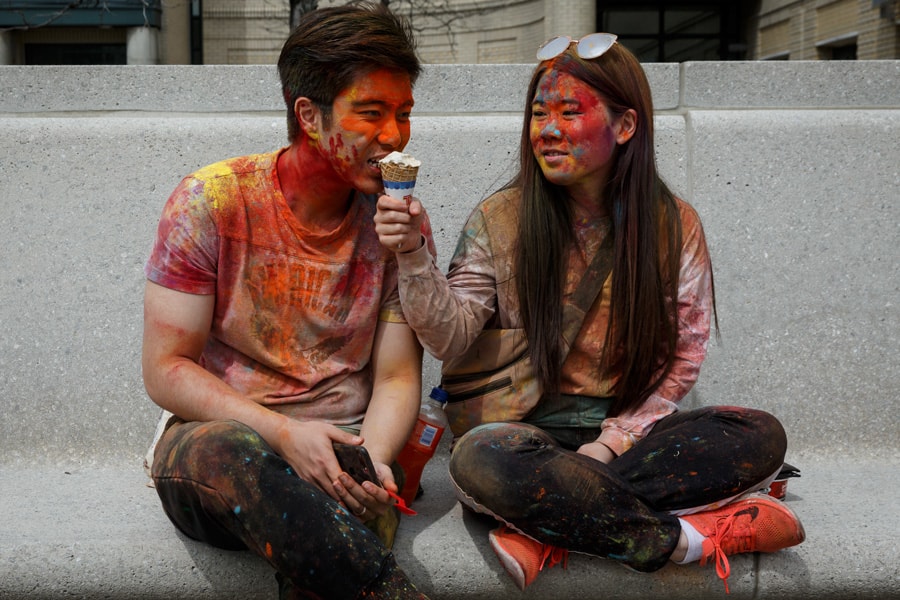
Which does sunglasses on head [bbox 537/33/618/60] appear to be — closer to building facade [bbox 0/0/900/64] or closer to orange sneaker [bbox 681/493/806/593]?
orange sneaker [bbox 681/493/806/593]

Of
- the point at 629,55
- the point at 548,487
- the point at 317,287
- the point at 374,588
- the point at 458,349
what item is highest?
the point at 629,55

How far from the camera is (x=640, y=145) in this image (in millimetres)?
2818

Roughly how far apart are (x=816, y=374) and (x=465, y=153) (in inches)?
55.9

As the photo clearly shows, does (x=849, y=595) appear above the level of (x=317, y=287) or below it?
below

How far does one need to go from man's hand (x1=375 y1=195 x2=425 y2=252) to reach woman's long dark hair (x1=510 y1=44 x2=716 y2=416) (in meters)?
0.45

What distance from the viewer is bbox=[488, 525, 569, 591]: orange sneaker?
2.49m

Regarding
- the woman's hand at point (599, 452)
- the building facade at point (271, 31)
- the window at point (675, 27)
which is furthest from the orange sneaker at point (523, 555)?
the window at point (675, 27)

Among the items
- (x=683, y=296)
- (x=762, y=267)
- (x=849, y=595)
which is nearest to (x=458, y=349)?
(x=683, y=296)

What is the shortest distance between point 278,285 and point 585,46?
100 cm

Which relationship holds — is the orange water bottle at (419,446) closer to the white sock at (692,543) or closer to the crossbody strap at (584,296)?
the crossbody strap at (584,296)

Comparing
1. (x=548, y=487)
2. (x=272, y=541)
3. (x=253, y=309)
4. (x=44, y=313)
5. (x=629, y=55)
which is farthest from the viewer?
(x=44, y=313)

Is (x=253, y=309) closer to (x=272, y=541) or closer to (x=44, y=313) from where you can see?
(x=272, y=541)

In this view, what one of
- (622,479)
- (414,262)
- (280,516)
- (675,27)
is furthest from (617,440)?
(675,27)

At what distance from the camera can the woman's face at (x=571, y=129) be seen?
2.75 metres
